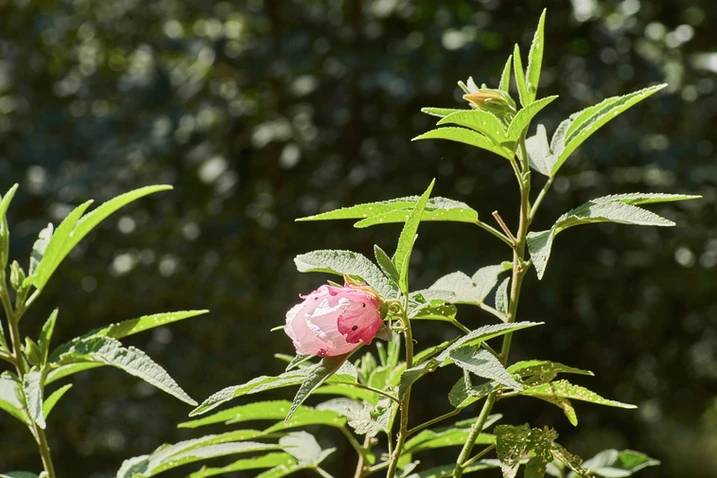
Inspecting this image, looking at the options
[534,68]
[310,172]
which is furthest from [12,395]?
[310,172]

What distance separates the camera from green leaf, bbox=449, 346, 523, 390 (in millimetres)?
569

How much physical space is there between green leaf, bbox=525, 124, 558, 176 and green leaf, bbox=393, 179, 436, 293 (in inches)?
8.6

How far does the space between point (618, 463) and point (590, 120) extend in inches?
18.6

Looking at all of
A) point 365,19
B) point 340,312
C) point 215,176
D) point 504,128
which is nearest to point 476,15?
point 365,19

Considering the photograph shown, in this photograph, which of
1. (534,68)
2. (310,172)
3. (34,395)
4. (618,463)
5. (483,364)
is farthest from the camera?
(310,172)

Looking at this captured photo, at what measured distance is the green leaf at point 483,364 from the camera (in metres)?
0.57

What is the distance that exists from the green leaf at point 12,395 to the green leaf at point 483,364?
40cm

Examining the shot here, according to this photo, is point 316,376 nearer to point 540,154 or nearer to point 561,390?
point 561,390

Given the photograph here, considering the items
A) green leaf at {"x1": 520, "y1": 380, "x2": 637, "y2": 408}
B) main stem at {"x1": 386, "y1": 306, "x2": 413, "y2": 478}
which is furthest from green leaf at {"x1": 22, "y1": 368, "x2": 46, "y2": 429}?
green leaf at {"x1": 520, "y1": 380, "x2": 637, "y2": 408}

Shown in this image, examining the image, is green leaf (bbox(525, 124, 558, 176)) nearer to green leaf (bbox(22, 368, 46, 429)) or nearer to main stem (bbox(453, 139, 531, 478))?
main stem (bbox(453, 139, 531, 478))

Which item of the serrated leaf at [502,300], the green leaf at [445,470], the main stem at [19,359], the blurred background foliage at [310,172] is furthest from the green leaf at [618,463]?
the blurred background foliage at [310,172]

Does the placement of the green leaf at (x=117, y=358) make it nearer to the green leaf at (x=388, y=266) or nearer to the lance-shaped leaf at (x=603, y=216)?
the green leaf at (x=388, y=266)

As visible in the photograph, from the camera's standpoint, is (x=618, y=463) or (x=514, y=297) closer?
(x=514, y=297)

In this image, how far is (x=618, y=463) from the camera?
102 cm
